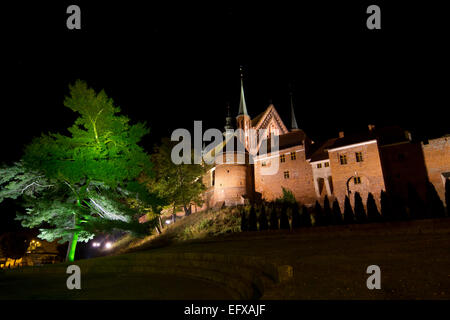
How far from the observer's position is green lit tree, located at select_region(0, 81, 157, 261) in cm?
1365

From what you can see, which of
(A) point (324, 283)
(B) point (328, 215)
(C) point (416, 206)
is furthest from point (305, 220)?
(A) point (324, 283)

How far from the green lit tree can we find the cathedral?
18533 millimetres

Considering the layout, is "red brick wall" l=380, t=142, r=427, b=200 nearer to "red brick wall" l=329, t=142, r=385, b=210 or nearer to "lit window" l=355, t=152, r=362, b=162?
"red brick wall" l=329, t=142, r=385, b=210

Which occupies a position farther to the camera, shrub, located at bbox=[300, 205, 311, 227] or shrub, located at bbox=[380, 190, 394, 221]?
shrub, located at bbox=[300, 205, 311, 227]

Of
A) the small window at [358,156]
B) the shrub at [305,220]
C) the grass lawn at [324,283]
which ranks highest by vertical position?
the small window at [358,156]

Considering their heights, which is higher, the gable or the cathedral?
the gable

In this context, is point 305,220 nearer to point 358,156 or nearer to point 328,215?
point 328,215

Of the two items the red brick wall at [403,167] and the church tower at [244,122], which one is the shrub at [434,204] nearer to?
the red brick wall at [403,167]

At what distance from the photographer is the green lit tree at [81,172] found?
44.8ft

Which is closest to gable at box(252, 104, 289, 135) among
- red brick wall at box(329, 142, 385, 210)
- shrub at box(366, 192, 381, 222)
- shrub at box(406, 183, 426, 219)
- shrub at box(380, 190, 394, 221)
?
red brick wall at box(329, 142, 385, 210)

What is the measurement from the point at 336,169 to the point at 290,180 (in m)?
7.73

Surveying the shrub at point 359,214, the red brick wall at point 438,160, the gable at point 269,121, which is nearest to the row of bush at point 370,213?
the shrub at point 359,214

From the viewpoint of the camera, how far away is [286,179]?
3553cm
